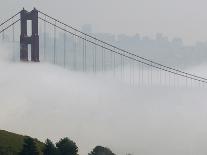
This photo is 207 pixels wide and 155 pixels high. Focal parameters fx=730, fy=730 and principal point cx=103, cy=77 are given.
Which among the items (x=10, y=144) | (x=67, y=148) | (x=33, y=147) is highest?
(x=10, y=144)

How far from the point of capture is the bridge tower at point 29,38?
14950cm

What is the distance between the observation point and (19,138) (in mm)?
123750

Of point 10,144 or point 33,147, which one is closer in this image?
point 33,147

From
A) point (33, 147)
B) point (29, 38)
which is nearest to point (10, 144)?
point (33, 147)

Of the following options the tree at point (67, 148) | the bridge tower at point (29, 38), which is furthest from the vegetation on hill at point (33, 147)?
the bridge tower at point (29, 38)

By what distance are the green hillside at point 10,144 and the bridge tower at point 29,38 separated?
26.7 metres

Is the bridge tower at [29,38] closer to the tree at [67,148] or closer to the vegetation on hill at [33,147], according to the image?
the vegetation on hill at [33,147]

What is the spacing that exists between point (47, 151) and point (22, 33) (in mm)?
54029

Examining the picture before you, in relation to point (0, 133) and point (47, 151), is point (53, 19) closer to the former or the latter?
point (0, 133)

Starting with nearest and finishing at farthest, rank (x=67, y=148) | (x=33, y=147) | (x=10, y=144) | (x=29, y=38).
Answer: (x=33, y=147)
(x=67, y=148)
(x=10, y=144)
(x=29, y=38)

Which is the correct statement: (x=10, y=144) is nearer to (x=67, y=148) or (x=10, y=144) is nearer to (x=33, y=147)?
(x=67, y=148)

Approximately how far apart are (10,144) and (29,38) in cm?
3717

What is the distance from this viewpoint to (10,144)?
11919 centimetres

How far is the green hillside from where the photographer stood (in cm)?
11431
